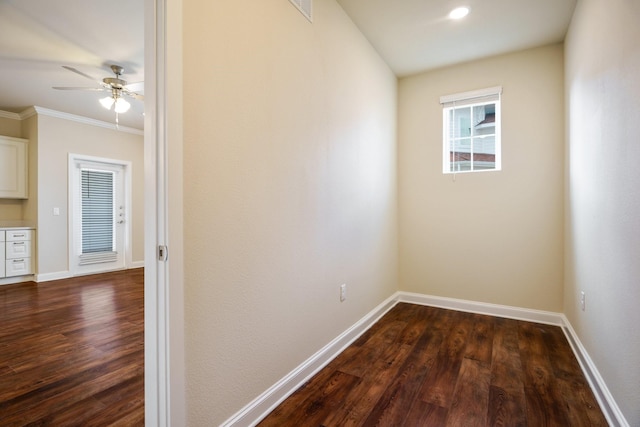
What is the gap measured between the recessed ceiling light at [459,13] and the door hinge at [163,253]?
2.62 metres

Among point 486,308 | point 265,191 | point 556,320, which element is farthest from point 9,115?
point 556,320

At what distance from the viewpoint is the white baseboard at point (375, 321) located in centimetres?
153

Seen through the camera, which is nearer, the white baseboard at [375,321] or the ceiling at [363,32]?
the white baseboard at [375,321]

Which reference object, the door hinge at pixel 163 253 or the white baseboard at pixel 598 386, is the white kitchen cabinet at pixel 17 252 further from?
the white baseboard at pixel 598 386

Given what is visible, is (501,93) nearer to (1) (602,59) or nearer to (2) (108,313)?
(1) (602,59)

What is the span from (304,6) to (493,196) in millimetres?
2475

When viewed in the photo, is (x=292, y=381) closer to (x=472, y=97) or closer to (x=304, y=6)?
(x=304, y=6)

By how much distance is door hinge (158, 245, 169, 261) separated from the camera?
1141 mm

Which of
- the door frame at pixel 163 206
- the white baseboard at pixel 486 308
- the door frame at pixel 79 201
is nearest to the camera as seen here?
the door frame at pixel 163 206

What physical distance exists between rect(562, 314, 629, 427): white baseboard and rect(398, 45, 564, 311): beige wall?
764mm

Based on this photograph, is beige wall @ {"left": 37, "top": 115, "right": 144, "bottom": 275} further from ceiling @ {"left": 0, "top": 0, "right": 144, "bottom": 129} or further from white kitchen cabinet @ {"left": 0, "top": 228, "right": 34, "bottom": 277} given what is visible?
ceiling @ {"left": 0, "top": 0, "right": 144, "bottom": 129}

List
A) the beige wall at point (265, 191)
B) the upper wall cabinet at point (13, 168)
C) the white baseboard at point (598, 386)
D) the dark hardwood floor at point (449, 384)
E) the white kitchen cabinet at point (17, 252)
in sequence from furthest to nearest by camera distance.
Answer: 1. the upper wall cabinet at point (13, 168)
2. the white kitchen cabinet at point (17, 252)
3. the dark hardwood floor at point (449, 384)
4. the white baseboard at point (598, 386)
5. the beige wall at point (265, 191)

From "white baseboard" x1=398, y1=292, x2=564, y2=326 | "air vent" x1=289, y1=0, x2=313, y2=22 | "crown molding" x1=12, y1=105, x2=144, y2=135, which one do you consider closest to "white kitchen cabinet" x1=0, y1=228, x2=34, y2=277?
"crown molding" x1=12, y1=105, x2=144, y2=135

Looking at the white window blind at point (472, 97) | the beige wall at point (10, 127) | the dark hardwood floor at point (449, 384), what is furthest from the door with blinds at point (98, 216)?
the white window blind at point (472, 97)
